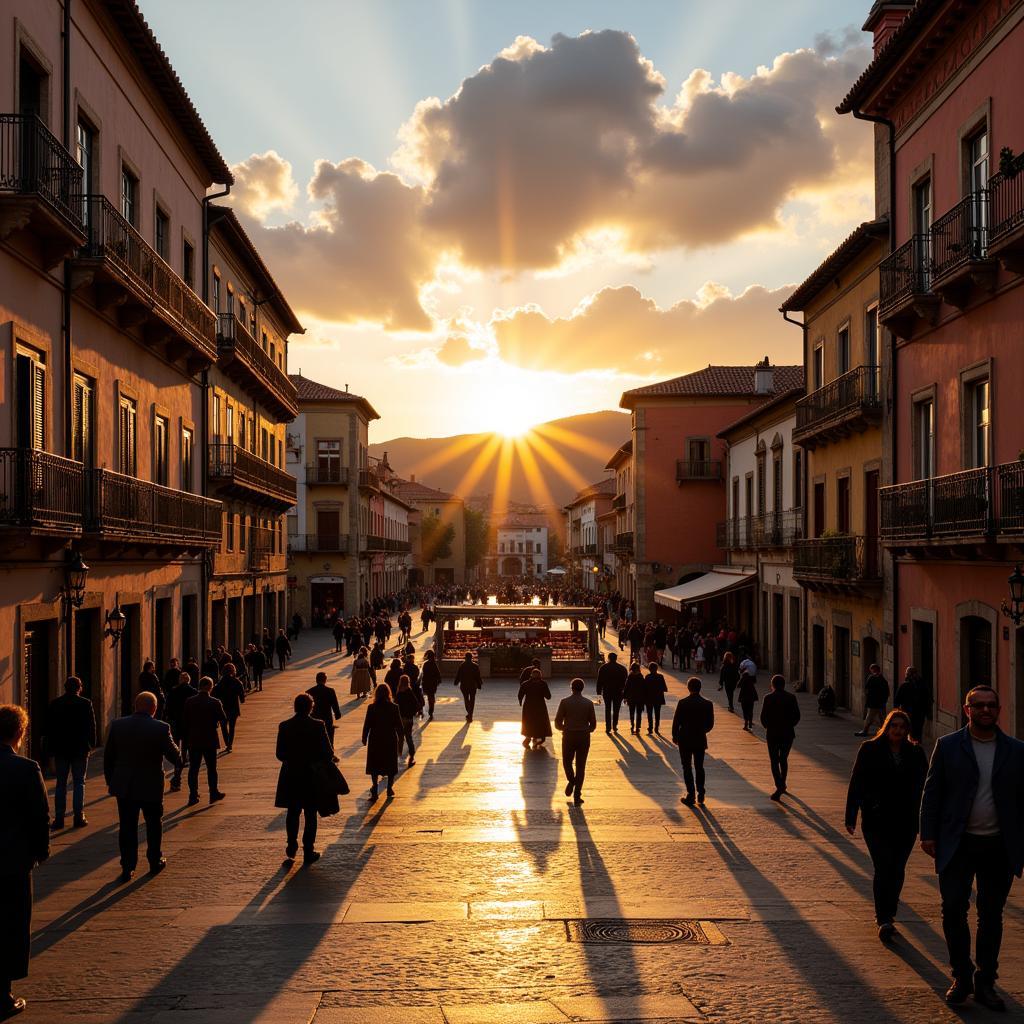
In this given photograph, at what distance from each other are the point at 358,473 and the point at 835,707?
41.1 meters

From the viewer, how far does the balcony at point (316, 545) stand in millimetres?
61156

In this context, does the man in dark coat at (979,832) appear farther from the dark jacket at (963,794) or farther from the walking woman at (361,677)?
the walking woman at (361,677)

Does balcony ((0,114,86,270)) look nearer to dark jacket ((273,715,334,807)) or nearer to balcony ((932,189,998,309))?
dark jacket ((273,715,334,807))

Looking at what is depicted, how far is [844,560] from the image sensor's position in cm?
2462

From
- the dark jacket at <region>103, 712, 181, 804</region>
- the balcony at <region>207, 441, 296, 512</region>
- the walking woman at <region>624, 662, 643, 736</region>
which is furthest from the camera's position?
the balcony at <region>207, 441, 296, 512</region>

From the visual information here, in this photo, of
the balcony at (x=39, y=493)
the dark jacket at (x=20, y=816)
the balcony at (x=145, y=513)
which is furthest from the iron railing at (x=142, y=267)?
the dark jacket at (x=20, y=816)

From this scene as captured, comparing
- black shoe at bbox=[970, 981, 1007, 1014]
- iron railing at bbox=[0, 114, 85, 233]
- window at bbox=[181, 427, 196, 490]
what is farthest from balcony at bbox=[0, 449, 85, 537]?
black shoe at bbox=[970, 981, 1007, 1014]

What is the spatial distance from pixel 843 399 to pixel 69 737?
18062 mm

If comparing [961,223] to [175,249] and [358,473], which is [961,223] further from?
[358,473]

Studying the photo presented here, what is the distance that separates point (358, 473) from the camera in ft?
209

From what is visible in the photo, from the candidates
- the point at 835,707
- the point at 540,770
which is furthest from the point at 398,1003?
the point at 835,707

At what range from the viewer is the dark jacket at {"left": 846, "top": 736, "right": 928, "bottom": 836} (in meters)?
8.51

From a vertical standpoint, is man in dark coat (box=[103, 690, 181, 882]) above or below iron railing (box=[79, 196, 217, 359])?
below

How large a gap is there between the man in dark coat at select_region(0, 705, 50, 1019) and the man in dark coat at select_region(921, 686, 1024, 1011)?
5.46m
